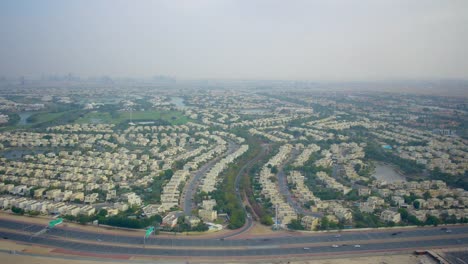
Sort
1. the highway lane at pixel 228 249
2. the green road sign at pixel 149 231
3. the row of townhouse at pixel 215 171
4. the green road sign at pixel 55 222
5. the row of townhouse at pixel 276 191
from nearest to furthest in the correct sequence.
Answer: the highway lane at pixel 228 249, the green road sign at pixel 149 231, the green road sign at pixel 55 222, the row of townhouse at pixel 276 191, the row of townhouse at pixel 215 171

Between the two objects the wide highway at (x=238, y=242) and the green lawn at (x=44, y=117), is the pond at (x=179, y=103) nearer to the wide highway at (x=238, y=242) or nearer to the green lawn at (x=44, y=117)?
the green lawn at (x=44, y=117)

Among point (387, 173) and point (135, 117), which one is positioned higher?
point (135, 117)

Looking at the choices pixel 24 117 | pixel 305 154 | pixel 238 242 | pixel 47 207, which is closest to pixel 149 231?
pixel 238 242

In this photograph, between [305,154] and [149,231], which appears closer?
[149,231]

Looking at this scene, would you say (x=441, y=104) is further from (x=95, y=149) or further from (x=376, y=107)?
(x=95, y=149)

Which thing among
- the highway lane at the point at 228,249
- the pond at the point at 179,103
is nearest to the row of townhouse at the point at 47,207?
the highway lane at the point at 228,249

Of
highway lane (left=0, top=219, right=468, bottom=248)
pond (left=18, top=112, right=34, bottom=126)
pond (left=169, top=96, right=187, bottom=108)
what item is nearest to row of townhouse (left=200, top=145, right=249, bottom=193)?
highway lane (left=0, top=219, right=468, bottom=248)

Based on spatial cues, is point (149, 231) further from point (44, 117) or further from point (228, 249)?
point (44, 117)

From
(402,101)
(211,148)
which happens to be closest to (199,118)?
(211,148)
